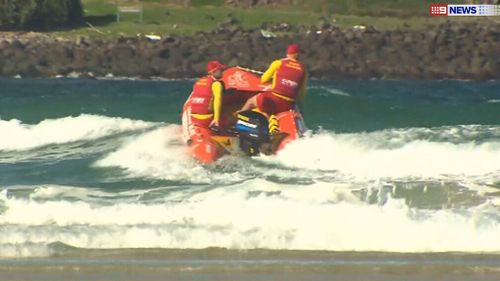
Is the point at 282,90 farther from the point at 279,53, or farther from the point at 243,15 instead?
the point at 243,15

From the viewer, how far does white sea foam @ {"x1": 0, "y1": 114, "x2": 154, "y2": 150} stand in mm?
18047

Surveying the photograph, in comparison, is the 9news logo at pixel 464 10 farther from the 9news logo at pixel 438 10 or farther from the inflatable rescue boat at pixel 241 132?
the inflatable rescue boat at pixel 241 132

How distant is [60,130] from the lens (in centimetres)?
1856

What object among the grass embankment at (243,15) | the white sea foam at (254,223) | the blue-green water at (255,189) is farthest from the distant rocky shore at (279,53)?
the white sea foam at (254,223)

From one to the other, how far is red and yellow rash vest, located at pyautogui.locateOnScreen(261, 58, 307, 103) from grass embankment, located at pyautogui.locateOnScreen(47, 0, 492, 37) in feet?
69.2

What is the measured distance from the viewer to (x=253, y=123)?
15.9 metres

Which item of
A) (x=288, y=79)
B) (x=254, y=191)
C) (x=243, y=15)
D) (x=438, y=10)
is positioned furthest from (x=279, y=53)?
(x=254, y=191)

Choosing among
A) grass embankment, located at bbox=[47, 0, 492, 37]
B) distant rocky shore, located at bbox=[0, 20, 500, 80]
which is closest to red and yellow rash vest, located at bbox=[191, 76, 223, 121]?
distant rocky shore, located at bbox=[0, 20, 500, 80]

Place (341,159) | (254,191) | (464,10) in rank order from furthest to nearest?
(464,10)
(341,159)
(254,191)

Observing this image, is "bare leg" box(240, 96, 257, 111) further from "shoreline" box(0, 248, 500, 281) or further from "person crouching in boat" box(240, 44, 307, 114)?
"shoreline" box(0, 248, 500, 281)

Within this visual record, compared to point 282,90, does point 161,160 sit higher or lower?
lower

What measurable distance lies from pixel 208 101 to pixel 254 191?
257 centimetres

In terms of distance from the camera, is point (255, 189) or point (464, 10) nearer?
point (255, 189)

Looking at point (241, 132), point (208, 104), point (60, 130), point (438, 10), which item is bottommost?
point (438, 10)
